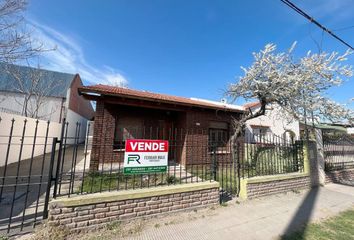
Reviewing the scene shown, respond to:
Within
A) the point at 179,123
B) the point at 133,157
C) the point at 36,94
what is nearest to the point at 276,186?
the point at 133,157

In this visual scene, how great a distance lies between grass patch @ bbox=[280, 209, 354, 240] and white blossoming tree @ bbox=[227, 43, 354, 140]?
4402mm

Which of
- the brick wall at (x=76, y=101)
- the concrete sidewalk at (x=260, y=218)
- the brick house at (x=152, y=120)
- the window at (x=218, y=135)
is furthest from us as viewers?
the brick wall at (x=76, y=101)

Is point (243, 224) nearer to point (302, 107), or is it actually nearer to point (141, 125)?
point (302, 107)

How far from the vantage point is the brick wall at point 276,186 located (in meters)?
5.21

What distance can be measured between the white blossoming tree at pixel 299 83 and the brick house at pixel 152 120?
8.75 ft

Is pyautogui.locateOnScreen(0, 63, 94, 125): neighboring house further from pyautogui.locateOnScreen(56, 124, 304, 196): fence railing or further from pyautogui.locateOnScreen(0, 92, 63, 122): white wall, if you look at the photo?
pyautogui.locateOnScreen(56, 124, 304, 196): fence railing

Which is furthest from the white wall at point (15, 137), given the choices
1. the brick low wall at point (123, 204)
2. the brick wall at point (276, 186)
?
the brick wall at point (276, 186)

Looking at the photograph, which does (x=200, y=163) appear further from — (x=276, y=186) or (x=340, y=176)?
(x=340, y=176)

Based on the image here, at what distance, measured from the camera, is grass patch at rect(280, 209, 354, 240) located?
3344mm

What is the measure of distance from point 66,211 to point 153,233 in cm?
159

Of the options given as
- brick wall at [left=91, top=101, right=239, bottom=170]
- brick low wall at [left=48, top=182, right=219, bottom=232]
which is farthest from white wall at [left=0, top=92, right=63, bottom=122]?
brick low wall at [left=48, top=182, right=219, bottom=232]

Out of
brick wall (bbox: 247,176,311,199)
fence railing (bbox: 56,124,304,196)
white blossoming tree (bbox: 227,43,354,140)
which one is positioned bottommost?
brick wall (bbox: 247,176,311,199)

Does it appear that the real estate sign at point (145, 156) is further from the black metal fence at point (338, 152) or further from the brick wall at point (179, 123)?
the black metal fence at point (338, 152)

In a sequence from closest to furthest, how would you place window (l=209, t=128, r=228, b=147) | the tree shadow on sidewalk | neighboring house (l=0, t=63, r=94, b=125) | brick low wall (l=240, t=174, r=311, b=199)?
1. the tree shadow on sidewalk
2. brick low wall (l=240, t=174, r=311, b=199)
3. window (l=209, t=128, r=228, b=147)
4. neighboring house (l=0, t=63, r=94, b=125)
